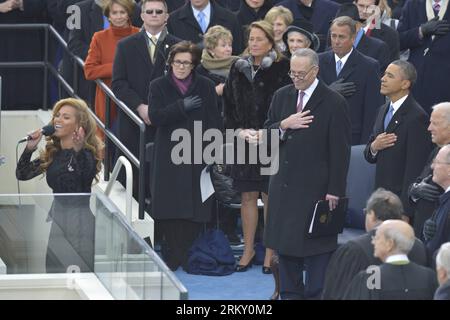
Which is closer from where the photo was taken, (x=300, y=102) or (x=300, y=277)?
(x=300, y=102)

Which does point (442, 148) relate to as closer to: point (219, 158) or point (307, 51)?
point (307, 51)

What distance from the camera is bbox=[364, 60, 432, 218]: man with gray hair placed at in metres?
10.9

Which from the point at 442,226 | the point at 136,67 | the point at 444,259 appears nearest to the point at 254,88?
the point at 136,67

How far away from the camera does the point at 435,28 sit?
530 inches

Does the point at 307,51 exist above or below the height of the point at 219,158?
above

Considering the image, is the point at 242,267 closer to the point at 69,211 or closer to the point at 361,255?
the point at 69,211

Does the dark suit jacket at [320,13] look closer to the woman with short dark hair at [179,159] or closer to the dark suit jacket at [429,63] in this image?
the dark suit jacket at [429,63]

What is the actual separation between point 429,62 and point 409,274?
5.26 m

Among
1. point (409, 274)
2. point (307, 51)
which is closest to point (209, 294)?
point (307, 51)

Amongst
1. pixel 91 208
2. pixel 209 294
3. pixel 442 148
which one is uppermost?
pixel 442 148

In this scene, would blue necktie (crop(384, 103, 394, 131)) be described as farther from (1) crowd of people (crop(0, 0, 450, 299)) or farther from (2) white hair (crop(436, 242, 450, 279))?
(2) white hair (crop(436, 242, 450, 279))

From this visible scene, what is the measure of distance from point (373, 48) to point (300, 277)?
9.66 feet

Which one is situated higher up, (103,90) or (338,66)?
(338,66)

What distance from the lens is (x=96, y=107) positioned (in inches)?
534
